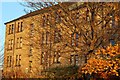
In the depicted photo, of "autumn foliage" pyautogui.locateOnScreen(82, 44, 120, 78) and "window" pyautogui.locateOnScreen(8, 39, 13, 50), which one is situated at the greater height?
"window" pyautogui.locateOnScreen(8, 39, 13, 50)

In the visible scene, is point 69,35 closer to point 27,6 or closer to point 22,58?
point 27,6

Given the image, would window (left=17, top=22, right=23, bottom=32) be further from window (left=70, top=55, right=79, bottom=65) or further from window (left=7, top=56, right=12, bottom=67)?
window (left=70, top=55, right=79, bottom=65)

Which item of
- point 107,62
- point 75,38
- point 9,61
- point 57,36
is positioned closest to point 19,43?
point 9,61

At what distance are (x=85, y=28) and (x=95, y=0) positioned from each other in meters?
1.48

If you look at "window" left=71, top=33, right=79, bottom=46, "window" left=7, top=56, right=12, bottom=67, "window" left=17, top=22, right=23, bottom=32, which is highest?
"window" left=17, top=22, right=23, bottom=32

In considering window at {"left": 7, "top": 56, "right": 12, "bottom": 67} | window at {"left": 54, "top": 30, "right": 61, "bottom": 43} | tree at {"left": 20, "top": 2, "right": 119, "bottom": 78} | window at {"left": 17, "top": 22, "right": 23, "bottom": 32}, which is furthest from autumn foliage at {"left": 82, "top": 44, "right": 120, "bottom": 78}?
window at {"left": 7, "top": 56, "right": 12, "bottom": 67}

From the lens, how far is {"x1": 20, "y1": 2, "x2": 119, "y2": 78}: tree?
43.9 feet

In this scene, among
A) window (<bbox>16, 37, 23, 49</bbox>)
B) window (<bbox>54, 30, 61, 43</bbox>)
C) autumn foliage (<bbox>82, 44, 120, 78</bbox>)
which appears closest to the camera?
autumn foliage (<bbox>82, 44, 120, 78</bbox>)

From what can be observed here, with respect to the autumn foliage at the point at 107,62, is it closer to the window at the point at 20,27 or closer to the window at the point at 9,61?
the window at the point at 20,27

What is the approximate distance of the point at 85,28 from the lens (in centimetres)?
1372

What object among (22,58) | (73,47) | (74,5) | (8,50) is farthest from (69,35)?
(8,50)

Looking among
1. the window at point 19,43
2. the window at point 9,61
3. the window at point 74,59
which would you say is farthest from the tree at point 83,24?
the window at point 9,61

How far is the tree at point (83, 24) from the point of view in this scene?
13383 mm

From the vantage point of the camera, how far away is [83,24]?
13.8 m
